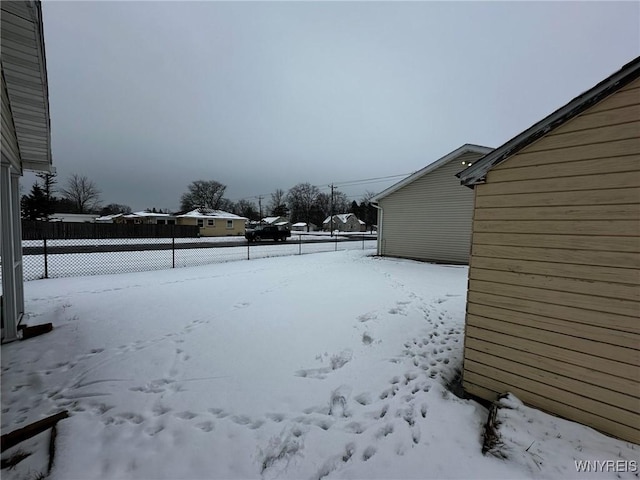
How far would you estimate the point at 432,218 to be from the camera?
11938 millimetres

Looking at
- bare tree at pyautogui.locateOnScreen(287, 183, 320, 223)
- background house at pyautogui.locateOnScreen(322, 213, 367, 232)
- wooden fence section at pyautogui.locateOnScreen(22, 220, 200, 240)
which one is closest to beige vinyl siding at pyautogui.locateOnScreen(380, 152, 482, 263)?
wooden fence section at pyautogui.locateOnScreen(22, 220, 200, 240)

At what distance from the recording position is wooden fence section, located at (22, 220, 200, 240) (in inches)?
830

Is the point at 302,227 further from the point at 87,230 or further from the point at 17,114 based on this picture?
the point at 17,114

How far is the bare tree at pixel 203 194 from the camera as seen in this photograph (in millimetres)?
63009

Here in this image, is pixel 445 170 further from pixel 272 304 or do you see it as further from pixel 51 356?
pixel 51 356

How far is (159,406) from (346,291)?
4472mm

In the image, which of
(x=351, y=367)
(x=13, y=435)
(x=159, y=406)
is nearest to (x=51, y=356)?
(x=13, y=435)

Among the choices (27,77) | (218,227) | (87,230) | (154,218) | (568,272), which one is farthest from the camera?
(154,218)

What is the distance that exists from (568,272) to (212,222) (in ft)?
113

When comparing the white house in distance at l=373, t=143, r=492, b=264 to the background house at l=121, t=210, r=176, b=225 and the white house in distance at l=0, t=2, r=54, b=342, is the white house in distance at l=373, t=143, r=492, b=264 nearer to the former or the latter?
the white house in distance at l=0, t=2, r=54, b=342

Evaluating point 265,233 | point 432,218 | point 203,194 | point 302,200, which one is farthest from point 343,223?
point 432,218

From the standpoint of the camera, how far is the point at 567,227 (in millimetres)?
2463

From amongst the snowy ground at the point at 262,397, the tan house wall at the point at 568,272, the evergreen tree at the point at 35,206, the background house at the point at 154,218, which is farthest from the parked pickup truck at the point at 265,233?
the evergreen tree at the point at 35,206

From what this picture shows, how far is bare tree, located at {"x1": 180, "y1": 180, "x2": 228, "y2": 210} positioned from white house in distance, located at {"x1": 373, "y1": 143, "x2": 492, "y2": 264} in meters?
57.0
